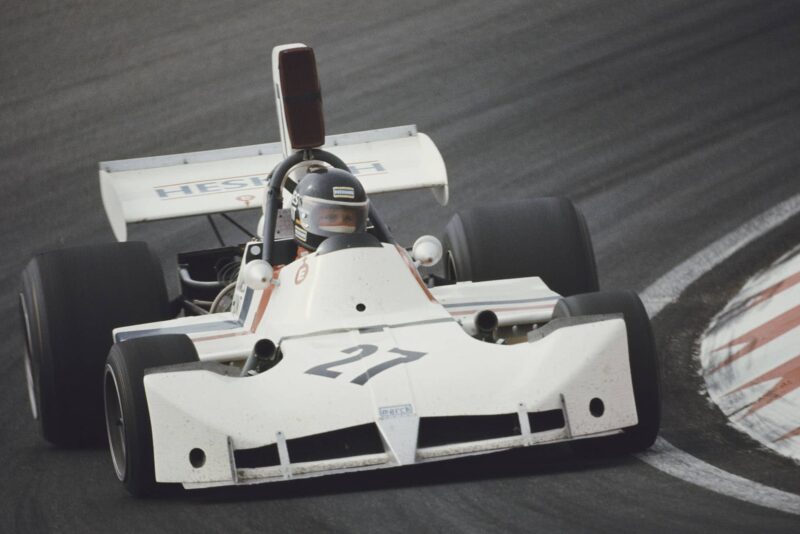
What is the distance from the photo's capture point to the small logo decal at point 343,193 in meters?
8.75

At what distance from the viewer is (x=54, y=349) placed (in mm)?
8961

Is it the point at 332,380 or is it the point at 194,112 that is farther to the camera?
the point at 194,112

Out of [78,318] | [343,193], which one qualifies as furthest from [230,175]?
[343,193]

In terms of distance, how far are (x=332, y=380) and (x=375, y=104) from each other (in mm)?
10211

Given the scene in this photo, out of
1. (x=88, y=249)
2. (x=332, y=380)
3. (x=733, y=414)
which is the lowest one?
(x=733, y=414)

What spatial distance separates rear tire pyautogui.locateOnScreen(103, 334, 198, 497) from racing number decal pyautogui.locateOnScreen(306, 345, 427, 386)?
636mm

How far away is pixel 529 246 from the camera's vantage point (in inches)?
396

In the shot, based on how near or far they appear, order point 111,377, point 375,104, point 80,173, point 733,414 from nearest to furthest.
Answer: point 111,377, point 733,414, point 80,173, point 375,104

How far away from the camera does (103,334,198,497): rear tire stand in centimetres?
732

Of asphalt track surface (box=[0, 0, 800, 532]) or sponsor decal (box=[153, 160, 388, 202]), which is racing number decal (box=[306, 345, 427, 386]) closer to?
asphalt track surface (box=[0, 0, 800, 532])

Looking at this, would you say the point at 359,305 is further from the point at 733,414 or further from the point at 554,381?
the point at 733,414

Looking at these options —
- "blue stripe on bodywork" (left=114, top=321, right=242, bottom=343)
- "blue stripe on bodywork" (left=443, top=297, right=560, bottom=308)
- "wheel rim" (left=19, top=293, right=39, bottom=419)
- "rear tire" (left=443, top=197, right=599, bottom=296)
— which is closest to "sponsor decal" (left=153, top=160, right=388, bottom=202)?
"rear tire" (left=443, top=197, right=599, bottom=296)

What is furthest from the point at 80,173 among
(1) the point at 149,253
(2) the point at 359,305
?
(2) the point at 359,305

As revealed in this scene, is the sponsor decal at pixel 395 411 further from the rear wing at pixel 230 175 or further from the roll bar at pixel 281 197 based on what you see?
the rear wing at pixel 230 175
